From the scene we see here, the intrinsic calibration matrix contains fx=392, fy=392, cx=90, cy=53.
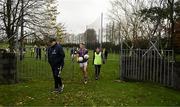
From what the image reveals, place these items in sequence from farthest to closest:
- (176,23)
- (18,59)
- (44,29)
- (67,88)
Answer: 1. (44,29)
2. (176,23)
3. (18,59)
4. (67,88)

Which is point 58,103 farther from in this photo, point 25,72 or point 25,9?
point 25,9

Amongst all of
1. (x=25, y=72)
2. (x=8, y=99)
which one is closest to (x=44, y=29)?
(x=25, y=72)

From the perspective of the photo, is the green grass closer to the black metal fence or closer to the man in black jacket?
the black metal fence

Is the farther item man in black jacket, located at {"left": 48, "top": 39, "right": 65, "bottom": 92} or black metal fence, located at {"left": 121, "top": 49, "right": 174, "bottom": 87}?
black metal fence, located at {"left": 121, "top": 49, "right": 174, "bottom": 87}

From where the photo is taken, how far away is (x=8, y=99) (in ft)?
45.8

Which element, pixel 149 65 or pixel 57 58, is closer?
pixel 57 58

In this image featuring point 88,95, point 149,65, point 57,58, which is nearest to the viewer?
point 88,95

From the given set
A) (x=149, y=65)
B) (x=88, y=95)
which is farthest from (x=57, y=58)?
(x=149, y=65)

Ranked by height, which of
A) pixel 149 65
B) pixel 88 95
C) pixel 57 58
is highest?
pixel 57 58

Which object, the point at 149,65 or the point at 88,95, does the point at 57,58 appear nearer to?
the point at 88,95

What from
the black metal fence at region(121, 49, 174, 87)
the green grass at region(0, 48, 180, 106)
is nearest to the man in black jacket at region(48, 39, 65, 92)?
the green grass at region(0, 48, 180, 106)

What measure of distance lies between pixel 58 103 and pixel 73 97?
3.62 ft

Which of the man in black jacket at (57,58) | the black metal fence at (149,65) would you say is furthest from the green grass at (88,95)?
the man in black jacket at (57,58)

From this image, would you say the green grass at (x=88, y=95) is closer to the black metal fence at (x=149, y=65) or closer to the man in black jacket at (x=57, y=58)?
the black metal fence at (x=149, y=65)
